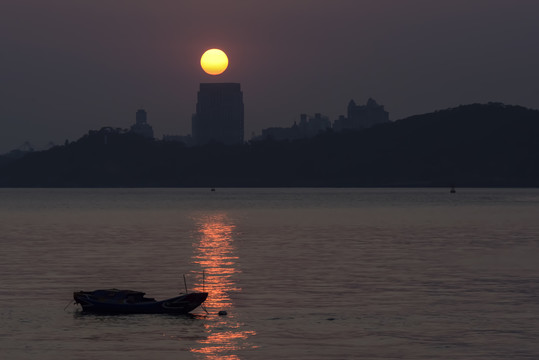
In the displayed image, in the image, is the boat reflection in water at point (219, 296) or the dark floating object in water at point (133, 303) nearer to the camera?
the boat reflection in water at point (219, 296)

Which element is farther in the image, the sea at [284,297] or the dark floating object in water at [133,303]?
the dark floating object in water at [133,303]

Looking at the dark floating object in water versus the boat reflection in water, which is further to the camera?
the dark floating object in water

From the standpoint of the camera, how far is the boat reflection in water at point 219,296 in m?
49.6

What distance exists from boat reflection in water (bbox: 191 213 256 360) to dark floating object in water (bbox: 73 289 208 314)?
1.52 metres

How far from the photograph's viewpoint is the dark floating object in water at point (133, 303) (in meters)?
60.0

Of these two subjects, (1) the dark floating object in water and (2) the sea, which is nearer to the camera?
(2) the sea

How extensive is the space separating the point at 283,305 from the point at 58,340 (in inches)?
661

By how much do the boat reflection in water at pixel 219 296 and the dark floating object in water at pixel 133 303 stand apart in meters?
1.52

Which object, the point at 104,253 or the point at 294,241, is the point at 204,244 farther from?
the point at 104,253

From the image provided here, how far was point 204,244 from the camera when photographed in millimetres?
129625

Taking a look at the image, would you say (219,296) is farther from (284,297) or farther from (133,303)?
(133,303)

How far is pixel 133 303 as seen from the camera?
2367 inches

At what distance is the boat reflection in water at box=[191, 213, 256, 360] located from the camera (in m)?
49.6

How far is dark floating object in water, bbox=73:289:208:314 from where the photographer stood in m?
60.0
